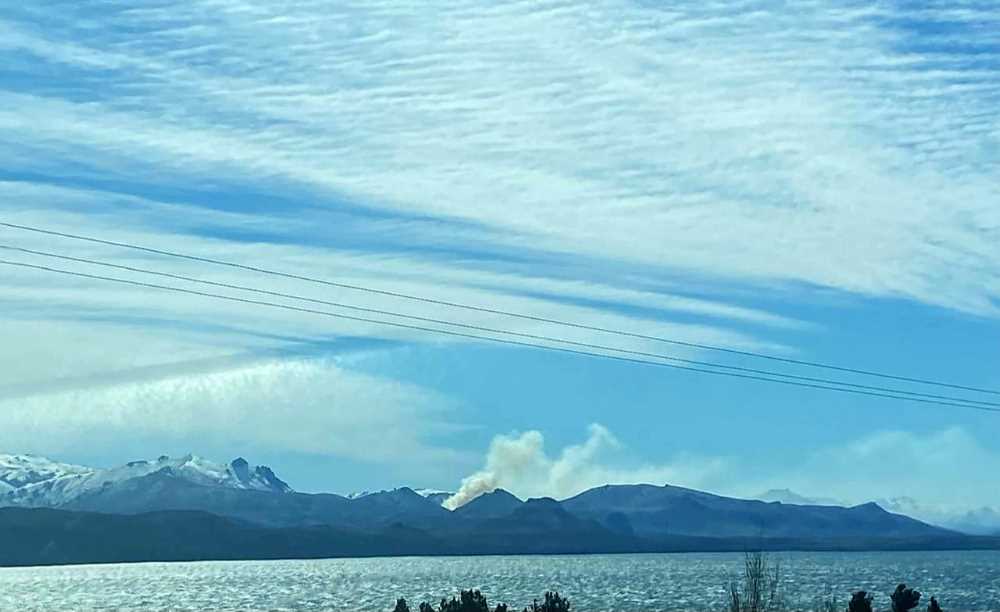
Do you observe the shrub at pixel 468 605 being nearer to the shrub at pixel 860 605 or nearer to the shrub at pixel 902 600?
the shrub at pixel 860 605

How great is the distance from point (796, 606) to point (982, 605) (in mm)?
21780

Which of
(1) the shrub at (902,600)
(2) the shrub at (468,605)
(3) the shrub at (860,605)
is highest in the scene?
(1) the shrub at (902,600)

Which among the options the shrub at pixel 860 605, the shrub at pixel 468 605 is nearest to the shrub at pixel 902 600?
the shrub at pixel 860 605

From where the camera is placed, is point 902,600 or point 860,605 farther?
point 902,600

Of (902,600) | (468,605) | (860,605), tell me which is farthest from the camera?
(902,600)

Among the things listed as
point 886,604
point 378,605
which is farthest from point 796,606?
point 378,605

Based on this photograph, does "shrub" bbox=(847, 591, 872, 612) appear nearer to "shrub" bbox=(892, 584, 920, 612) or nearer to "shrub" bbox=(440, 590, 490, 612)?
"shrub" bbox=(892, 584, 920, 612)

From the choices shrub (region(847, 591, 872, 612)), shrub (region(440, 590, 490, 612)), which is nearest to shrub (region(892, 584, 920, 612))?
shrub (region(847, 591, 872, 612))

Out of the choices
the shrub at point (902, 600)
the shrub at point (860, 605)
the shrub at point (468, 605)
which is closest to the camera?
the shrub at point (860, 605)

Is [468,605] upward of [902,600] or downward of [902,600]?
downward

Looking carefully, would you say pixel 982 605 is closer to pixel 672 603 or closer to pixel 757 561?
pixel 672 603

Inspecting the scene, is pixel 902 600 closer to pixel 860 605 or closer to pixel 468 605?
pixel 860 605

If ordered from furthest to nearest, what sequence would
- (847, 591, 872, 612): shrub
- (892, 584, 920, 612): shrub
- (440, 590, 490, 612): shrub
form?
1. (892, 584, 920, 612): shrub
2. (440, 590, 490, 612): shrub
3. (847, 591, 872, 612): shrub

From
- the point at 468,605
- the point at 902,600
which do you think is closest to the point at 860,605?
the point at 902,600
